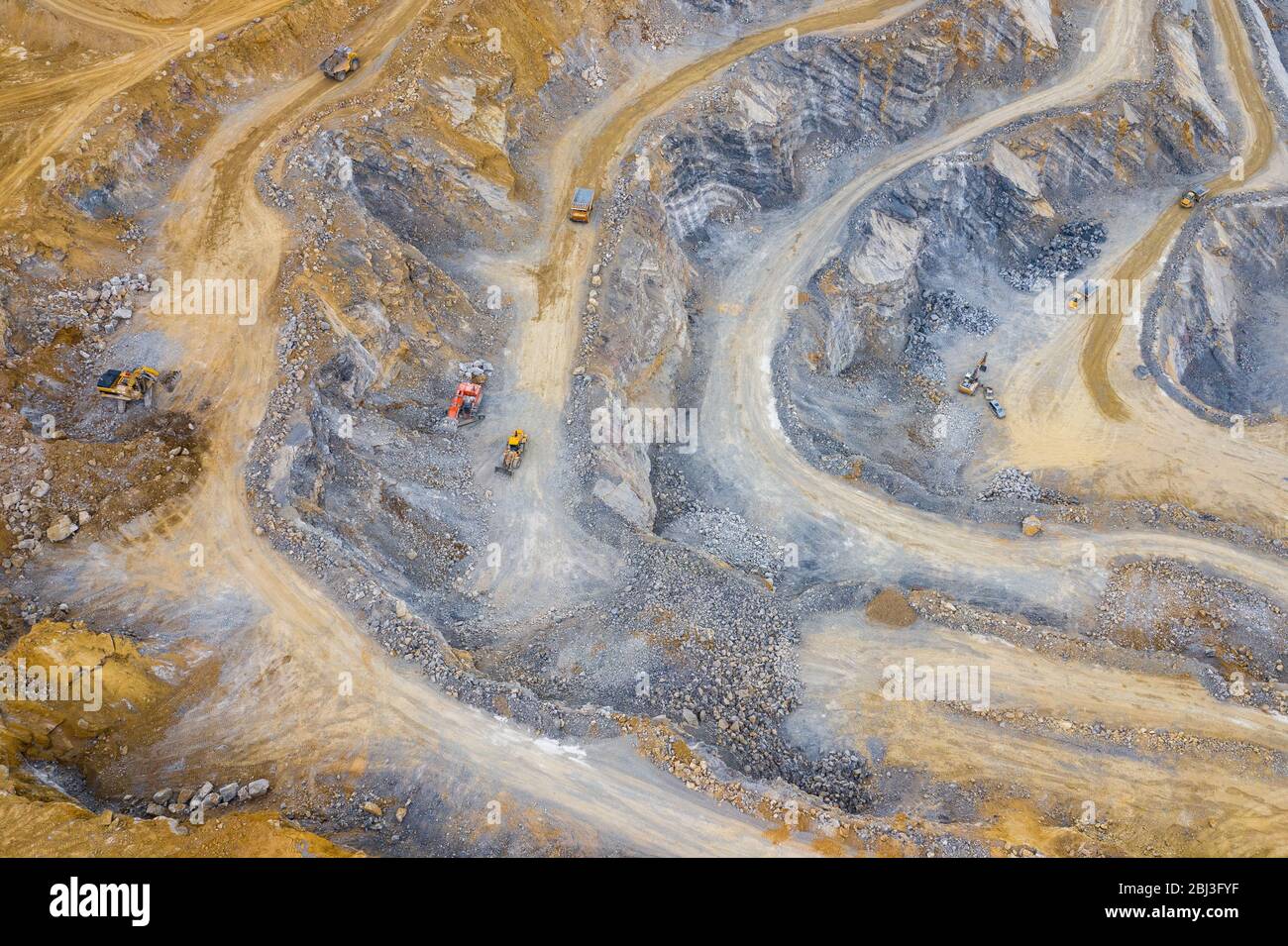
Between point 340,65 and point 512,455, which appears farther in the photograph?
point 340,65

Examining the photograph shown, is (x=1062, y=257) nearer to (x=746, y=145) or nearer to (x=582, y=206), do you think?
(x=746, y=145)

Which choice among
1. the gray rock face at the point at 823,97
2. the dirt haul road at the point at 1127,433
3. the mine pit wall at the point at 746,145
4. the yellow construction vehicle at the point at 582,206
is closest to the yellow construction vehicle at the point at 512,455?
the mine pit wall at the point at 746,145

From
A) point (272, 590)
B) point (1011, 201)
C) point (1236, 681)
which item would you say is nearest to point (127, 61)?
point (272, 590)

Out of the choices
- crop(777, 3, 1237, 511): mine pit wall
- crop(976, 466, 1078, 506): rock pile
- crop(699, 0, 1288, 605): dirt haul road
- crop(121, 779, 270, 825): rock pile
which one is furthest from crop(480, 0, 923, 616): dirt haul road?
crop(976, 466, 1078, 506): rock pile

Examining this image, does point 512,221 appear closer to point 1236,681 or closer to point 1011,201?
point 1011,201

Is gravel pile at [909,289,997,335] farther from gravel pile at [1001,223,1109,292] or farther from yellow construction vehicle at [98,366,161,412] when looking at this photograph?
yellow construction vehicle at [98,366,161,412]

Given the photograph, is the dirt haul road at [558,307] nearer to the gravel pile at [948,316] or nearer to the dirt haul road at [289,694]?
the dirt haul road at [289,694]

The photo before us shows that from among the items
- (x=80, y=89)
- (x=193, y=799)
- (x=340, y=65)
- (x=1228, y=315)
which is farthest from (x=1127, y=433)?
(x=80, y=89)
